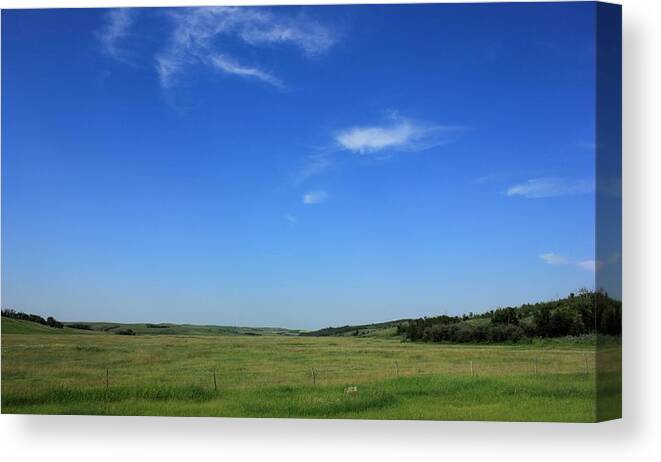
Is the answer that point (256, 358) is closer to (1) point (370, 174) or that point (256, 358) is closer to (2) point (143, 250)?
(2) point (143, 250)

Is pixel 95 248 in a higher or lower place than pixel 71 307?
higher

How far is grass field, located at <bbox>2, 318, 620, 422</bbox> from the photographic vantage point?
14.2 m

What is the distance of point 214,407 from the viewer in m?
14.6

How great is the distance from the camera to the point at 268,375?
585 inches

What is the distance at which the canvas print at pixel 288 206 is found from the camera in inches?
560

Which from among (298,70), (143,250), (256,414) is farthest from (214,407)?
(298,70)

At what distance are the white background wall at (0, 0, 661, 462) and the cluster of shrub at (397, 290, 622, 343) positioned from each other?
34.5 inches

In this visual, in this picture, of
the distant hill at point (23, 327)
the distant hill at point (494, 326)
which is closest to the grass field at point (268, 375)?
the distant hill at point (23, 327)

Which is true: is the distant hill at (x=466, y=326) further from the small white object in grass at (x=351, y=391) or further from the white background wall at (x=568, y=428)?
the small white object in grass at (x=351, y=391)

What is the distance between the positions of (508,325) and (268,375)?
424 cm

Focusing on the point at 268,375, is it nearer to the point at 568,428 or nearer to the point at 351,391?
the point at 351,391

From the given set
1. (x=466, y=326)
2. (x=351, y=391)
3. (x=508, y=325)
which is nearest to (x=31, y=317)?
(x=351, y=391)

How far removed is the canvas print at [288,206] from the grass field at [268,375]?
35 millimetres

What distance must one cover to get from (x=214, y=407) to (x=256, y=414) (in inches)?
29.1
